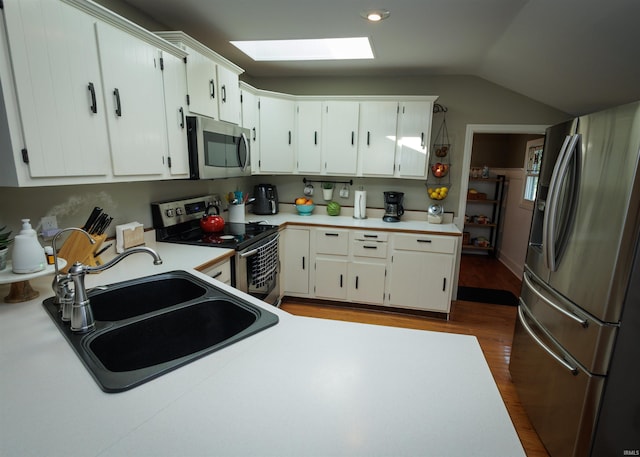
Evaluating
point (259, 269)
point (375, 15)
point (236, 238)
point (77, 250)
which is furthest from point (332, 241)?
point (77, 250)

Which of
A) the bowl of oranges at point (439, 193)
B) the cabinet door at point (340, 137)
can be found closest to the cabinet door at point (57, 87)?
the cabinet door at point (340, 137)

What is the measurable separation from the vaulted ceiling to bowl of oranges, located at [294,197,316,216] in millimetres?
1526

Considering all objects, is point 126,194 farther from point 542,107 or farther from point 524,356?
point 542,107

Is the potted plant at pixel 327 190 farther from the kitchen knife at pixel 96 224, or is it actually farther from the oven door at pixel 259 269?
the kitchen knife at pixel 96 224

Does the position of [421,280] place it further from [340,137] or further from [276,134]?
[276,134]

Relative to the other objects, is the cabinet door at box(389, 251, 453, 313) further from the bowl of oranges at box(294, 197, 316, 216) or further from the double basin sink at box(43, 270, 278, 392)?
the double basin sink at box(43, 270, 278, 392)

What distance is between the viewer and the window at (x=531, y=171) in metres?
Answer: 4.14

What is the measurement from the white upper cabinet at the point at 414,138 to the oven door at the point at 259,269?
1.50 meters

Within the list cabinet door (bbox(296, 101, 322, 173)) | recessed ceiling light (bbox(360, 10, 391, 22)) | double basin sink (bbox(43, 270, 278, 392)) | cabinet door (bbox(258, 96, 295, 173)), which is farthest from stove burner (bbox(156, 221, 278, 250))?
recessed ceiling light (bbox(360, 10, 391, 22))

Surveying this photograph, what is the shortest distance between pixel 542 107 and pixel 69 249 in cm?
396

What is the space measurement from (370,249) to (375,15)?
1.91 m

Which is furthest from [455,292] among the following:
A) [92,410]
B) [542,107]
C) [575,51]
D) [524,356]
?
[92,410]

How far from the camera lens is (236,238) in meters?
2.36

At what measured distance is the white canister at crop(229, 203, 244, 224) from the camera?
2866mm
